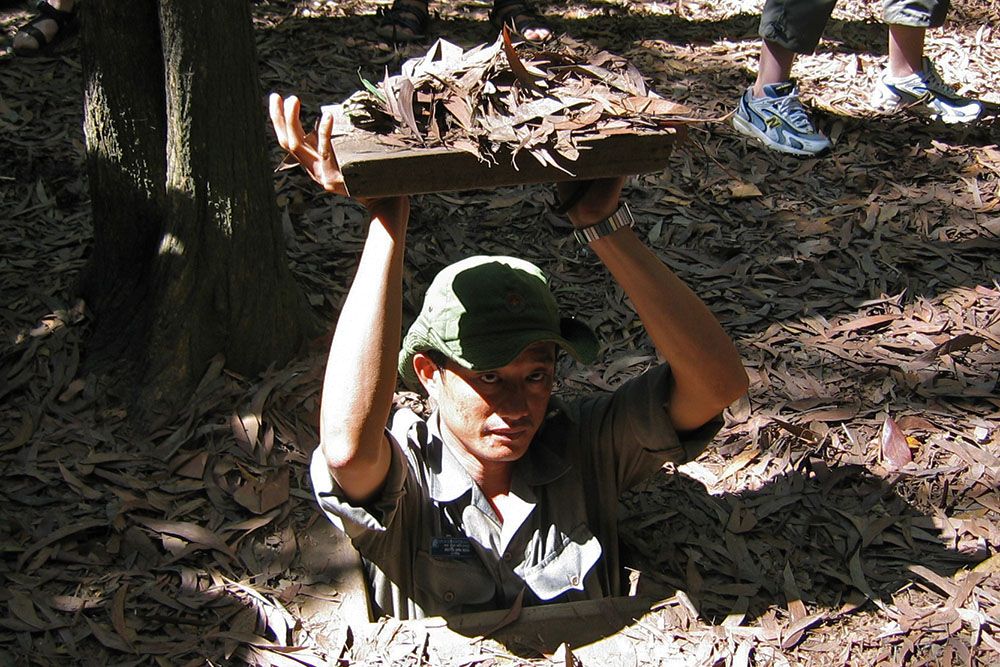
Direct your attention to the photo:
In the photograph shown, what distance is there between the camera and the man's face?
103 inches

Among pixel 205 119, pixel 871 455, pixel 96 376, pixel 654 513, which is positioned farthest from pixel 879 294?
pixel 96 376

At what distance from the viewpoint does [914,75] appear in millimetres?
5637

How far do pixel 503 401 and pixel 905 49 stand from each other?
4213 millimetres

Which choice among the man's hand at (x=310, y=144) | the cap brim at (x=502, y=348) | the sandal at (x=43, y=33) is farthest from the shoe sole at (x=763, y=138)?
the sandal at (x=43, y=33)

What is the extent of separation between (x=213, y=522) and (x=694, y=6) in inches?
206

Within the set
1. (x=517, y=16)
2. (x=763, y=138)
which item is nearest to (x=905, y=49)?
(x=763, y=138)

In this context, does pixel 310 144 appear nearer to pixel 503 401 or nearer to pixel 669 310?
pixel 503 401

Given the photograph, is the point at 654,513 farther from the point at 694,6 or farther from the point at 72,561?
the point at 694,6

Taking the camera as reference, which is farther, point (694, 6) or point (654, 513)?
point (694, 6)

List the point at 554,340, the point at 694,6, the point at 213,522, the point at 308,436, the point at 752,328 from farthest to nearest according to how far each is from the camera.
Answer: the point at 694,6 < the point at 752,328 < the point at 308,436 < the point at 213,522 < the point at 554,340

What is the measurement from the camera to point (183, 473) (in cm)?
331

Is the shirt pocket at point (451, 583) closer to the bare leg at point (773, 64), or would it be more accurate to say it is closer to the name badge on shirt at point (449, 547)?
the name badge on shirt at point (449, 547)

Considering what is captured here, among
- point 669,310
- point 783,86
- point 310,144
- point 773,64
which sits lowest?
point 783,86

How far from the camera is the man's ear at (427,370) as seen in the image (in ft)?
9.01
